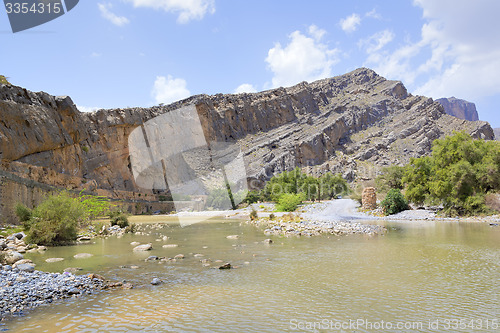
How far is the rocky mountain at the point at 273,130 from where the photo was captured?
4603cm

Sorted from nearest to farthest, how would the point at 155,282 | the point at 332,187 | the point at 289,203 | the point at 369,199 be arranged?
the point at 155,282, the point at 369,199, the point at 289,203, the point at 332,187

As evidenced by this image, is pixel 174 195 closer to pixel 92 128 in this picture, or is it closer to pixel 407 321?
pixel 92 128

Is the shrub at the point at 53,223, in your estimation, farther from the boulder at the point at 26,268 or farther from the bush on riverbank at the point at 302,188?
the bush on riverbank at the point at 302,188

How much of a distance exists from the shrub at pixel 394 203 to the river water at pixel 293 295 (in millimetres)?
22242

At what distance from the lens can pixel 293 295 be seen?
7.81 meters

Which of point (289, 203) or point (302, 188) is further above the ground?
point (302, 188)

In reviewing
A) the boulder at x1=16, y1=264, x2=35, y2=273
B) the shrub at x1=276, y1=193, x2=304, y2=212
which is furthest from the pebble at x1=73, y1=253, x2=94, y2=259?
the shrub at x1=276, y1=193, x2=304, y2=212

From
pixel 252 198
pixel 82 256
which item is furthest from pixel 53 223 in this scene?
pixel 252 198

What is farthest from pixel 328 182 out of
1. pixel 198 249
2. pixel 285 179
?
pixel 198 249

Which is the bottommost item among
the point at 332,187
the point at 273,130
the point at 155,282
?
the point at 155,282

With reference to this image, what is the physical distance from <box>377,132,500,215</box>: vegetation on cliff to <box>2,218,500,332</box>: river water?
18824 millimetres

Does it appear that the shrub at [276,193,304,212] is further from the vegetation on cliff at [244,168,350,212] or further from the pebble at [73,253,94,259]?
the pebble at [73,253,94,259]

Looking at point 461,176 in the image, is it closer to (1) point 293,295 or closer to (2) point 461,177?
(2) point 461,177

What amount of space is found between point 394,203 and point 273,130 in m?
82.7
